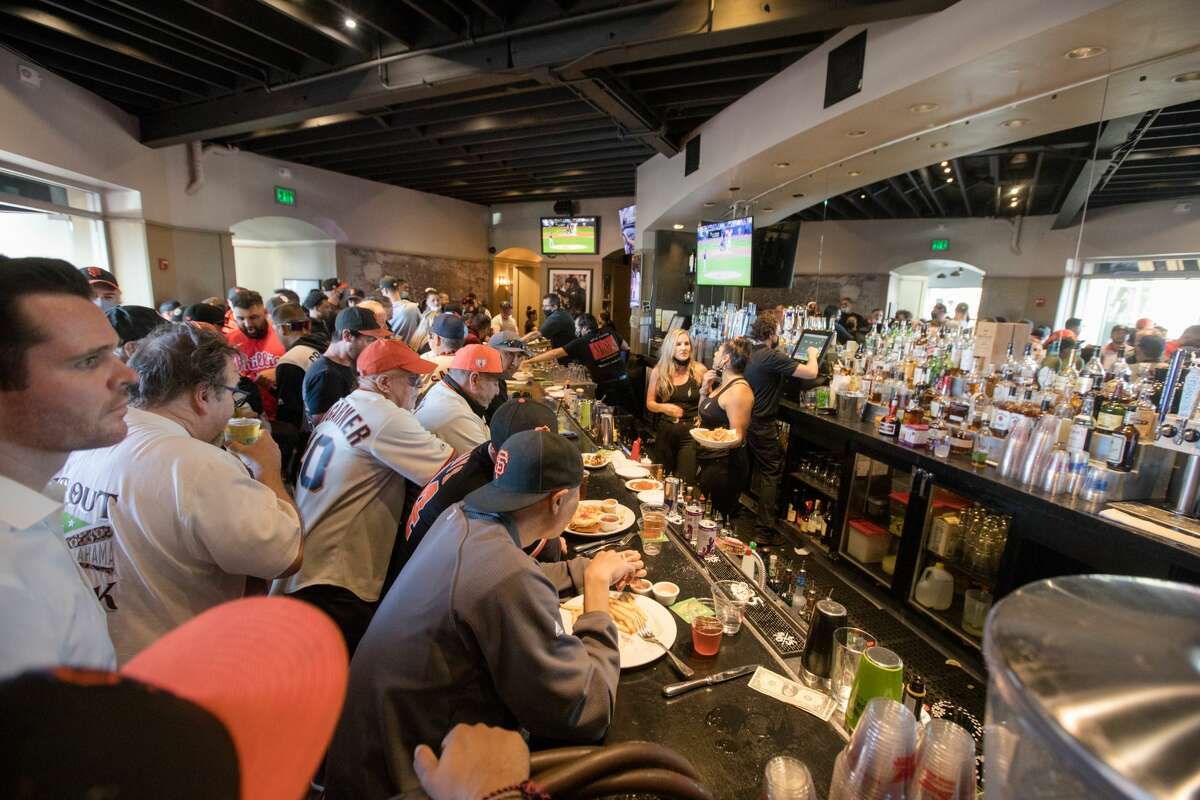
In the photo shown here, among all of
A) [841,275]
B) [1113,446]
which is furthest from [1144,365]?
[841,275]

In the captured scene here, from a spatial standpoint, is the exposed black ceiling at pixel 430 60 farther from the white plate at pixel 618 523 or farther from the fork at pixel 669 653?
the fork at pixel 669 653

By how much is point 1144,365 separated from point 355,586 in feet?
16.6

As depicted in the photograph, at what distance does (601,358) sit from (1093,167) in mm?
4640

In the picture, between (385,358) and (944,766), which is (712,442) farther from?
(944,766)

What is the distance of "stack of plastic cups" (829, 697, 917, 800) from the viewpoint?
92 centimetres

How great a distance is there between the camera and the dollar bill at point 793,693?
1.30 metres

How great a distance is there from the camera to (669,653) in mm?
1475

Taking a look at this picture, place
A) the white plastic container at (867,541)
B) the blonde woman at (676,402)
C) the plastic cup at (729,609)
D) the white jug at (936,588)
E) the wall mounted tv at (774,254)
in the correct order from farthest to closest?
the wall mounted tv at (774,254), the blonde woman at (676,402), the white plastic container at (867,541), the white jug at (936,588), the plastic cup at (729,609)

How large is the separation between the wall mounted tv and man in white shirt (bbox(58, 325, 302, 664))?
18.4 feet

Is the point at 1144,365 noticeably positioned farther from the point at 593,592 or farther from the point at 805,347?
the point at 593,592

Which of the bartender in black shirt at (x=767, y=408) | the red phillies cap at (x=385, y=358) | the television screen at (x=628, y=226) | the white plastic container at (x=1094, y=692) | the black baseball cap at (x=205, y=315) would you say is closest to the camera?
the white plastic container at (x=1094, y=692)

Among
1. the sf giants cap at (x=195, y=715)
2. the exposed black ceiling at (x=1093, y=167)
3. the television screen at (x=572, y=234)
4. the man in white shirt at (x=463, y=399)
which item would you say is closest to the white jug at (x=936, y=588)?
the man in white shirt at (x=463, y=399)

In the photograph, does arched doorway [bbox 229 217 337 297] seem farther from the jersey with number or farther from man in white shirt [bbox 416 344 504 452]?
the jersey with number

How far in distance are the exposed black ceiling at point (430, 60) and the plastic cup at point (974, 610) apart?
11.1 ft
